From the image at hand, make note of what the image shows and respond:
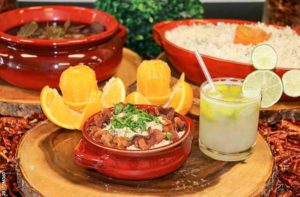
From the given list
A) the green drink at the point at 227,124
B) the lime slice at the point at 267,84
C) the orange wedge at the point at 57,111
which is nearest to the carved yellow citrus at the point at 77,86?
the orange wedge at the point at 57,111

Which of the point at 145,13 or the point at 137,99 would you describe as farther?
the point at 145,13

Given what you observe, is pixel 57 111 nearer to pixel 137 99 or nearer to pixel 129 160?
pixel 137 99

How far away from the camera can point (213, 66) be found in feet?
5.31

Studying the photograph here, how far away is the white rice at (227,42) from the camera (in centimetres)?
166

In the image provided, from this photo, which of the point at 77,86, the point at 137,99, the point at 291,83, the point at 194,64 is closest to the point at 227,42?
the point at 194,64

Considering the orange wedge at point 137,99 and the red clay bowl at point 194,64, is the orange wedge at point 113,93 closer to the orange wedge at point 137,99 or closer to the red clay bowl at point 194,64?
the orange wedge at point 137,99

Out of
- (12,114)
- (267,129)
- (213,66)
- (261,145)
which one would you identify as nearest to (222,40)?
(213,66)

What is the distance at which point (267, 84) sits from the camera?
1440mm

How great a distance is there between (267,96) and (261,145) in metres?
0.16

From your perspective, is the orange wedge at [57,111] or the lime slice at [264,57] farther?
the lime slice at [264,57]

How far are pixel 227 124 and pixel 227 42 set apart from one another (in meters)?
0.58

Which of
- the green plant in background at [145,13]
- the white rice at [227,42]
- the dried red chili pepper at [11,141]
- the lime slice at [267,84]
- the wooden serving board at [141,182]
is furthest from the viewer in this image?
the green plant in background at [145,13]

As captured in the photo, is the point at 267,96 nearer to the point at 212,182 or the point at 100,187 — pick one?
the point at 212,182

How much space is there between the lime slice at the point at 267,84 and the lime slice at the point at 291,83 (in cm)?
10
